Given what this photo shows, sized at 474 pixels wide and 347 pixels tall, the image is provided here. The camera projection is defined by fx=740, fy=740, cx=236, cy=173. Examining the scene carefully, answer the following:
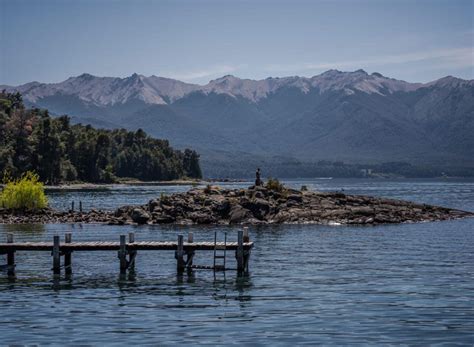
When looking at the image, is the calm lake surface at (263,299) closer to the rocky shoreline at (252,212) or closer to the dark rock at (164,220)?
the rocky shoreline at (252,212)

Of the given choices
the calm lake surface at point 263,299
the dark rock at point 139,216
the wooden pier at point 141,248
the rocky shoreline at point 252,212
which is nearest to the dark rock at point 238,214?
the rocky shoreline at point 252,212

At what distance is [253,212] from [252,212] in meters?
0.13

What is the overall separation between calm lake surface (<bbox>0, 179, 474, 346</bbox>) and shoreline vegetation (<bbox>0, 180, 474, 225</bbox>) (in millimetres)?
23964

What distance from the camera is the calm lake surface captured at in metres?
33.0

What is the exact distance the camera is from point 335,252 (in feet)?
207

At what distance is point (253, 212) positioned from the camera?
9281 centimetres

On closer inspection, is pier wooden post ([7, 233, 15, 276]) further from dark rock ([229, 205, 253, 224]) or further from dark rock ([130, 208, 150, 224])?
dark rock ([229, 205, 253, 224])

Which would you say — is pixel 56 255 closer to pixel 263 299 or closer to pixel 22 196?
pixel 263 299

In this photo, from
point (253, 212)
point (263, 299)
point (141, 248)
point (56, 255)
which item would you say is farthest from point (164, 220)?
point (263, 299)

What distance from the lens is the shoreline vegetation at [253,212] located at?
9181 cm

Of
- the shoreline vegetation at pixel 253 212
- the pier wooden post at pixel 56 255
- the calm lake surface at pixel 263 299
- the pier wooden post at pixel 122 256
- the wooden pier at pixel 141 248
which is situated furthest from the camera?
the shoreline vegetation at pixel 253 212

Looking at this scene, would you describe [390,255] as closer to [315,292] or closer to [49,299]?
[315,292]

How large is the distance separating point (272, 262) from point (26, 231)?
3546 cm

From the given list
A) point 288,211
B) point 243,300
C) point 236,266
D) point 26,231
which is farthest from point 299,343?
point 288,211
